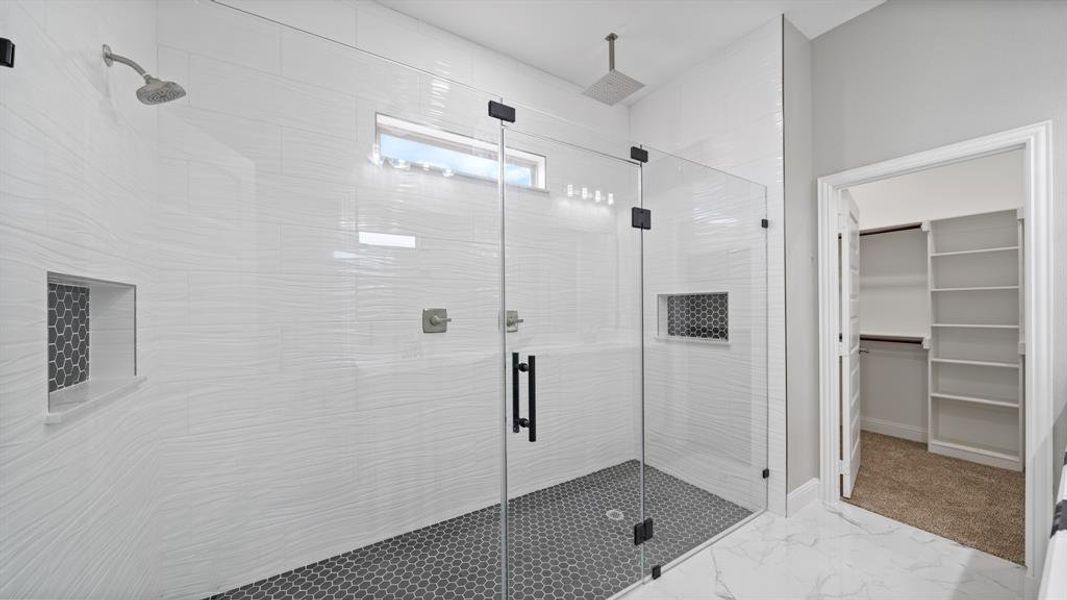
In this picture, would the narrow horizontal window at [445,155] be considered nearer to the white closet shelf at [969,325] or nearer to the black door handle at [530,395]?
the black door handle at [530,395]

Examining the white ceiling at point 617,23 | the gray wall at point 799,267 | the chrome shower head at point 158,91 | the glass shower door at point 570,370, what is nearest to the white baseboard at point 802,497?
the gray wall at point 799,267

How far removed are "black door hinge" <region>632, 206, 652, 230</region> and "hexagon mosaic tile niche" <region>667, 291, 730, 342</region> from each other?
15.0 inches

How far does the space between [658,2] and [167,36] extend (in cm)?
225

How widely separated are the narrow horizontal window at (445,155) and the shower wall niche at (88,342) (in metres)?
0.92

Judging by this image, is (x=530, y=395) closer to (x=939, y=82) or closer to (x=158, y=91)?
(x=158, y=91)

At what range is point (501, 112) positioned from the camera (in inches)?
60.2

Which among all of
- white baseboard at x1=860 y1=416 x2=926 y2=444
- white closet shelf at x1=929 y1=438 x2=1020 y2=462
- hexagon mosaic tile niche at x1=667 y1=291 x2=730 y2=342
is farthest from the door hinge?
white baseboard at x1=860 y1=416 x2=926 y2=444

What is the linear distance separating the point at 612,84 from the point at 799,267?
1617mm

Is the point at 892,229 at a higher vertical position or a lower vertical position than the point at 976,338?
higher

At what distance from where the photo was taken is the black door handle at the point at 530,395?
1.54 metres

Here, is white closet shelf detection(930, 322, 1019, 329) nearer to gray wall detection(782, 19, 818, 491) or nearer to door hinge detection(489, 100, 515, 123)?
gray wall detection(782, 19, 818, 491)

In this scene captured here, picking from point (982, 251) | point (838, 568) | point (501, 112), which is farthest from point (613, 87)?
point (982, 251)

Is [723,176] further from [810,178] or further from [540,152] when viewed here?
[540,152]

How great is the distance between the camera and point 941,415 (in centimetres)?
342
